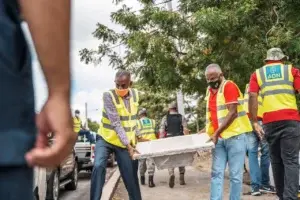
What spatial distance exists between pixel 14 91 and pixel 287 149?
5.72 meters

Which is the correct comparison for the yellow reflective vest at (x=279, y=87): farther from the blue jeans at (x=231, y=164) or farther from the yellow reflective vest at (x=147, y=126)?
the yellow reflective vest at (x=147, y=126)

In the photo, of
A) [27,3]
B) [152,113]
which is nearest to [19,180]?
[27,3]

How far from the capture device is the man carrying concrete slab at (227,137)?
→ 6801 mm

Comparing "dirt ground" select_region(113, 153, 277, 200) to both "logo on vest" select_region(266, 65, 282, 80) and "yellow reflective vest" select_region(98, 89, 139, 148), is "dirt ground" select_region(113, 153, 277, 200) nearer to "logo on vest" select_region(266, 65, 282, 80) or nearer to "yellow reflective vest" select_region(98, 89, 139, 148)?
"logo on vest" select_region(266, 65, 282, 80)

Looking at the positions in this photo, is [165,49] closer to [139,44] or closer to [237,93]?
[139,44]

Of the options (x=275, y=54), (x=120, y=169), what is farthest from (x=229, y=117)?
(x=120, y=169)

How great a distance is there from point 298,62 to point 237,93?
3.80m

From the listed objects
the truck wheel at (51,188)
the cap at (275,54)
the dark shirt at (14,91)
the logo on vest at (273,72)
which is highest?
the cap at (275,54)

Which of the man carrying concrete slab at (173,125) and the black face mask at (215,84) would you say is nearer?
the black face mask at (215,84)

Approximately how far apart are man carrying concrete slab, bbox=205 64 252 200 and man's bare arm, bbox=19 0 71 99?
17.7ft

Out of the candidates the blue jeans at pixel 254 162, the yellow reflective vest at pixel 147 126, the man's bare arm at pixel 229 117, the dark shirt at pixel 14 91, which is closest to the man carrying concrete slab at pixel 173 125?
the yellow reflective vest at pixel 147 126

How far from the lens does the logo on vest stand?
6.90m

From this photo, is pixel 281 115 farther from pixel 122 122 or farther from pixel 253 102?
pixel 122 122

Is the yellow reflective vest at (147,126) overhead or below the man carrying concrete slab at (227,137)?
overhead
